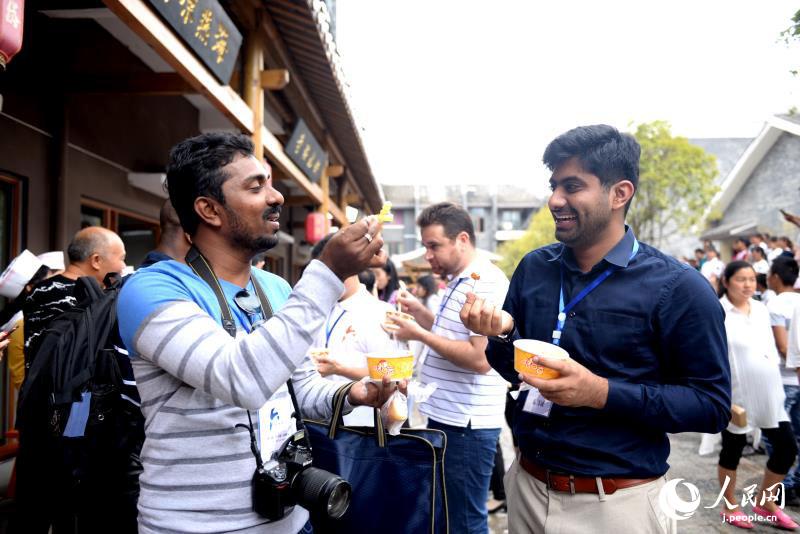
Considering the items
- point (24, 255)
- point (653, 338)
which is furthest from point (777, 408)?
point (24, 255)

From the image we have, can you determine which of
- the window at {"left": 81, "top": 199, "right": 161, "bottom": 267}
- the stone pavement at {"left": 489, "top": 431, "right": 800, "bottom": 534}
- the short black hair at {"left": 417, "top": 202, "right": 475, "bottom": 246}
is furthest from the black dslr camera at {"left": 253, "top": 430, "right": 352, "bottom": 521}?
the window at {"left": 81, "top": 199, "right": 161, "bottom": 267}

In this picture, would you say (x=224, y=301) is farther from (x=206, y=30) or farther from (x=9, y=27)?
(x=206, y=30)

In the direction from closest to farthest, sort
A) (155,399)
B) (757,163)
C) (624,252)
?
(155,399) → (624,252) → (757,163)

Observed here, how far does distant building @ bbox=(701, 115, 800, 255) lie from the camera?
1944cm

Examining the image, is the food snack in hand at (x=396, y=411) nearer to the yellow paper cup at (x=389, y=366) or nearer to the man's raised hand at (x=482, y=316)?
the yellow paper cup at (x=389, y=366)

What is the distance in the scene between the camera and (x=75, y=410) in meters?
2.73

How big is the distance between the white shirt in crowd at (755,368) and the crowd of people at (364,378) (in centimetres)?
276

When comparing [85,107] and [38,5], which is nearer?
[38,5]

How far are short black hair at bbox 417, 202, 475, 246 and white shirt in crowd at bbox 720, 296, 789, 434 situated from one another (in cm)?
251

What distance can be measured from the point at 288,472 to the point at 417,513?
0.66m

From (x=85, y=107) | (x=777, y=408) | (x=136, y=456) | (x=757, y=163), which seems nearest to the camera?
(x=136, y=456)

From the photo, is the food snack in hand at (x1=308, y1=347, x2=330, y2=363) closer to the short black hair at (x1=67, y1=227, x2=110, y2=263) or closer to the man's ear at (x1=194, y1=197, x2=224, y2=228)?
the man's ear at (x1=194, y1=197, x2=224, y2=228)

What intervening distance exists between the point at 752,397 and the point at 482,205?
42322 millimetres

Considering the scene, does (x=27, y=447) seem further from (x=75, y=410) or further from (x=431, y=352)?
(x=431, y=352)
